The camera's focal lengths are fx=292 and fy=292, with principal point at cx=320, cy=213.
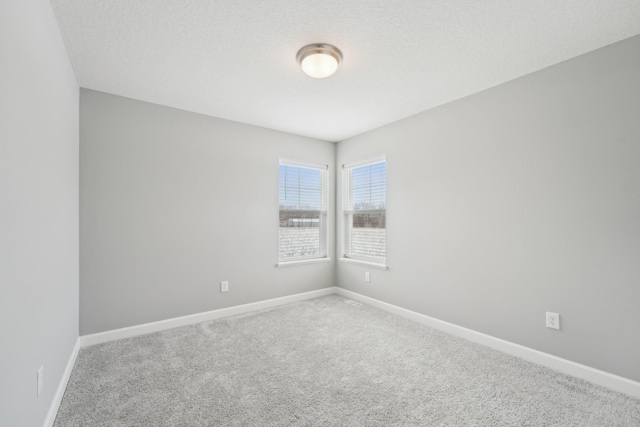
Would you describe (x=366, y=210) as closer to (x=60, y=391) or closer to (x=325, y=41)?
(x=325, y=41)

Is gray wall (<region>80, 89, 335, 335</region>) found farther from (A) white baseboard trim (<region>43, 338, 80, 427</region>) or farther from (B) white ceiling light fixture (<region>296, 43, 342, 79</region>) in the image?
(B) white ceiling light fixture (<region>296, 43, 342, 79</region>)

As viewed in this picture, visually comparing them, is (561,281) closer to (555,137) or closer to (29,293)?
(555,137)

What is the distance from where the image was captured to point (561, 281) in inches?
91.2

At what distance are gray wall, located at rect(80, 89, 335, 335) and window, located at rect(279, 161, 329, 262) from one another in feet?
0.57

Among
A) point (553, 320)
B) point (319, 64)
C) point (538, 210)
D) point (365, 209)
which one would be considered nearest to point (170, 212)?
point (319, 64)

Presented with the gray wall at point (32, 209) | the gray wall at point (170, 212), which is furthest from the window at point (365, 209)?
the gray wall at point (32, 209)

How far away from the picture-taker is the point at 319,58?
2141mm

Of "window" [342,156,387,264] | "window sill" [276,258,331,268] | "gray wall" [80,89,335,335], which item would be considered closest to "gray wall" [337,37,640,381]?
"window" [342,156,387,264]

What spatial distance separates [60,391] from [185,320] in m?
1.36

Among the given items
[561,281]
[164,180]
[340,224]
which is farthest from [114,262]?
[561,281]

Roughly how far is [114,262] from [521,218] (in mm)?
3814

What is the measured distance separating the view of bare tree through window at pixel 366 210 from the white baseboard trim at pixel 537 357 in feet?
3.02

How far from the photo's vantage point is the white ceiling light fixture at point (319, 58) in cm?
210

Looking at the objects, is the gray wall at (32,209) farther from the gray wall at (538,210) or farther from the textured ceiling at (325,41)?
the gray wall at (538,210)
